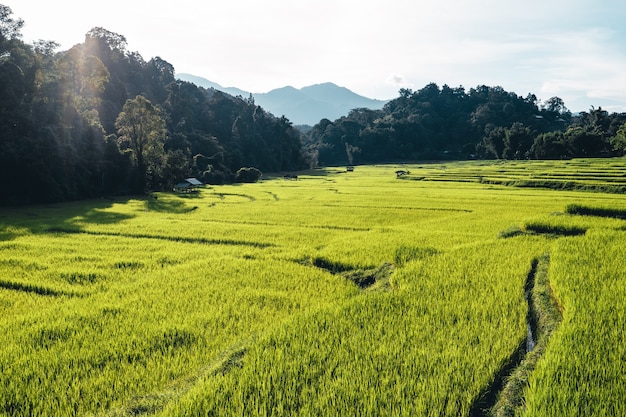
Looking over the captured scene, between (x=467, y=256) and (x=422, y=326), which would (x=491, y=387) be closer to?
(x=422, y=326)

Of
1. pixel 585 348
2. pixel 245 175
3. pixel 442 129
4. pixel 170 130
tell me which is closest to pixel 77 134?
pixel 245 175

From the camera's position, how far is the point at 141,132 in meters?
29.8

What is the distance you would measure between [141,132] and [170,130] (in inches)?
1049

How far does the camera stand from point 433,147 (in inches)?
3533

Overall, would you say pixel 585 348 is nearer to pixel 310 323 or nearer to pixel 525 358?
pixel 525 358

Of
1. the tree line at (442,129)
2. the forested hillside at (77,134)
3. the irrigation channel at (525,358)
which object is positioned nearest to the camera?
the irrigation channel at (525,358)

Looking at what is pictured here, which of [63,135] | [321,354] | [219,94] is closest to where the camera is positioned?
[321,354]

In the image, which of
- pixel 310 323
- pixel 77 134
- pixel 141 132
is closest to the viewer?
pixel 310 323

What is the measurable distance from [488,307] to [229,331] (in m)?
3.80

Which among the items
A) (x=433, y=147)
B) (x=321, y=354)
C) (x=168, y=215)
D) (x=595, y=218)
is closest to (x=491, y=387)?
(x=321, y=354)

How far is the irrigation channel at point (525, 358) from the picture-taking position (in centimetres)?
380

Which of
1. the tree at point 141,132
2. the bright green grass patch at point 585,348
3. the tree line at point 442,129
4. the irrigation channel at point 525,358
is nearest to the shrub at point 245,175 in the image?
the tree at point 141,132

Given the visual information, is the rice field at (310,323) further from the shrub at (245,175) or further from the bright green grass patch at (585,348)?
the shrub at (245,175)

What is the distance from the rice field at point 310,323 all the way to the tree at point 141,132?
18.5 m
